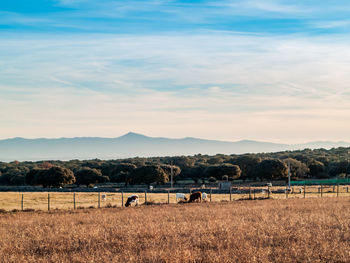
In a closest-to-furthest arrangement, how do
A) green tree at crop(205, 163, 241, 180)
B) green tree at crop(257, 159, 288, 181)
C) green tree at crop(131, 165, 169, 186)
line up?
green tree at crop(131, 165, 169, 186) → green tree at crop(257, 159, 288, 181) → green tree at crop(205, 163, 241, 180)

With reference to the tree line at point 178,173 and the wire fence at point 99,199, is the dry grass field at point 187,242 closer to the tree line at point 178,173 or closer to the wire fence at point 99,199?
the wire fence at point 99,199

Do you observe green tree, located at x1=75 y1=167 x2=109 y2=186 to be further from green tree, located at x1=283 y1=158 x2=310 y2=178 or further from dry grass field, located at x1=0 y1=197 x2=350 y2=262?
dry grass field, located at x1=0 y1=197 x2=350 y2=262

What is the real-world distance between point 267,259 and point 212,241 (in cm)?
337

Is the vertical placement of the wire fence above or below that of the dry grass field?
below

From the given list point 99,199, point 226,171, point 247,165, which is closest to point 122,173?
point 226,171

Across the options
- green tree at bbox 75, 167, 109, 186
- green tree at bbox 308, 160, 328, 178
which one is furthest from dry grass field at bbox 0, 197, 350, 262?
green tree at bbox 308, 160, 328, 178

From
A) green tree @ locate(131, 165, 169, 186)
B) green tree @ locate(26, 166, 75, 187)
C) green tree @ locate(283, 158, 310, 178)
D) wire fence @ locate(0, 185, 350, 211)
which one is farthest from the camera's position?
green tree @ locate(283, 158, 310, 178)

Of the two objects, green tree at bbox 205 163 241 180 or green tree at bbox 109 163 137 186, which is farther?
green tree at bbox 109 163 137 186

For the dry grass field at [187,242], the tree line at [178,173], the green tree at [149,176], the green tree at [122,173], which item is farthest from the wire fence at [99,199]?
the green tree at [122,173]

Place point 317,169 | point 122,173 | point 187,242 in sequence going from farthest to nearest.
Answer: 1. point 317,169
2. point 122,173
3. point 187,242

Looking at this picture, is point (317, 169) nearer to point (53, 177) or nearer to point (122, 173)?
point (122, 173)

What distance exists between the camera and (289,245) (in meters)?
15.0

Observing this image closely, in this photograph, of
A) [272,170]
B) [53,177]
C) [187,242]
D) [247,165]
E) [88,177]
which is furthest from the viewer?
[247,165]

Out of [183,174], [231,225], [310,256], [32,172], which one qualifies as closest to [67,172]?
[32,172]
